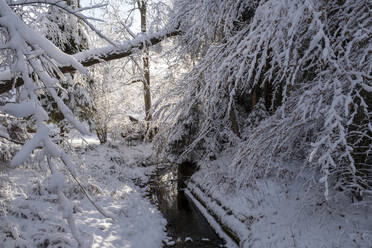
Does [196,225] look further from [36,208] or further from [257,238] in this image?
[36,208]

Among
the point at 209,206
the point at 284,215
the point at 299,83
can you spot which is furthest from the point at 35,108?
the point at 209,206

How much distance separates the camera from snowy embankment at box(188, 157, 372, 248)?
4.00 meters

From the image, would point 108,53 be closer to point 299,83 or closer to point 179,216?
point 299,83

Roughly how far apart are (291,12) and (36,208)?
635 cm

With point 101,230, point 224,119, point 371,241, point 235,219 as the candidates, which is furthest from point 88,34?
point 371,241

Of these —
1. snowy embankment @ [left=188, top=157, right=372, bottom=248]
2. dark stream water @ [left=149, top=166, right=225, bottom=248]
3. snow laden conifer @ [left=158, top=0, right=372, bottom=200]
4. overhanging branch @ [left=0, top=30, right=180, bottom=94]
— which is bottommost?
dark stream water @ [left=149, top=166, right=225, bottom=248]

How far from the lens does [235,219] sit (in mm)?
5730

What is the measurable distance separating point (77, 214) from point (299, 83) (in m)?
5.98

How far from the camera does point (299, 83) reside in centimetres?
453

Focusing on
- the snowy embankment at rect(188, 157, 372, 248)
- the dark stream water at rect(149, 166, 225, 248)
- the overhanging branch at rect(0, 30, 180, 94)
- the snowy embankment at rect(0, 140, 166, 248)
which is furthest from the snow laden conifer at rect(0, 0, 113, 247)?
the dark stream water at rect(149, 166, 225, 248)

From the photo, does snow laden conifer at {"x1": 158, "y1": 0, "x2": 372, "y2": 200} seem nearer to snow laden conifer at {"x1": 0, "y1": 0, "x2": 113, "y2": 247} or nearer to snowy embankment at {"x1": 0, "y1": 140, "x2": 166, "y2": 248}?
snow laden conifer at {"x1": 0, "y1": 0, "x2": 113, "y2": 247}

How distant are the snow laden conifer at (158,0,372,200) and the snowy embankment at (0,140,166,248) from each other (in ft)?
8.77

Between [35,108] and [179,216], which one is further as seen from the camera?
[179,216]

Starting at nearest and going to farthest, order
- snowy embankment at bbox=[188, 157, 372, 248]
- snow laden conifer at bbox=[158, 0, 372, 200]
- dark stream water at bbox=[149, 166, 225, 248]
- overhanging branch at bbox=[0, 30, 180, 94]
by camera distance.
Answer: snow laden conifer at bbox=[158, 0, 372, 200]
snowy embankment at bbox=[188, 157, 372, 248]
overhanging branch at bbox=[0, 30, 180, 94]
dark stream water at bbox=[149, 166, 225, 248]
